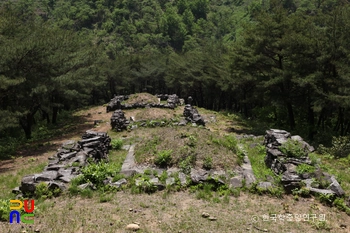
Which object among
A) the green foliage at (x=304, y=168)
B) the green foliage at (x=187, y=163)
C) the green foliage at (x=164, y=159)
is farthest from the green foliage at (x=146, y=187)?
the green foliage at (x=304, y=168)

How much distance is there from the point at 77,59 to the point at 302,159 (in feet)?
73.5

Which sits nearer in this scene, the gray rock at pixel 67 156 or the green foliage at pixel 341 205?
the green foliage at pixel 341 205

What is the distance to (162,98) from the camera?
49.4 meters

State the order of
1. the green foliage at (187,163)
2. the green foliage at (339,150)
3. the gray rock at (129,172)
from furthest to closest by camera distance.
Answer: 1. the green foliage at (339,150)
2. the green foliage at (187,163)
3. the gray rock at (129,172)

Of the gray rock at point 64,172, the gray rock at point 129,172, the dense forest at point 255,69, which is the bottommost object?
the gray rock at point 129,172

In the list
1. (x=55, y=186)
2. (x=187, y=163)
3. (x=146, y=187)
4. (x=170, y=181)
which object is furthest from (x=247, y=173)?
(x=55, y=186)

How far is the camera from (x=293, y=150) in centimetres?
1392

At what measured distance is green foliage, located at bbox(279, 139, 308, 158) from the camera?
13.8 m

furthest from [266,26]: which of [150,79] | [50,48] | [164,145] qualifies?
[150,79]

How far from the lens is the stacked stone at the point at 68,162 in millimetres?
10992

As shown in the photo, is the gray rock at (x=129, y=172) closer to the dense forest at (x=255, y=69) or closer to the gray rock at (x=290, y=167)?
the gray rock at (x=290, y=167)

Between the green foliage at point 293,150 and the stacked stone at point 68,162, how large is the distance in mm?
9700

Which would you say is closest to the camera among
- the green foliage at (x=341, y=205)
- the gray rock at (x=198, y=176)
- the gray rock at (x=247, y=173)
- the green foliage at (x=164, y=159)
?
the green foliage at (x=341, y=205)

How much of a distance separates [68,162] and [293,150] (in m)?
11.0
